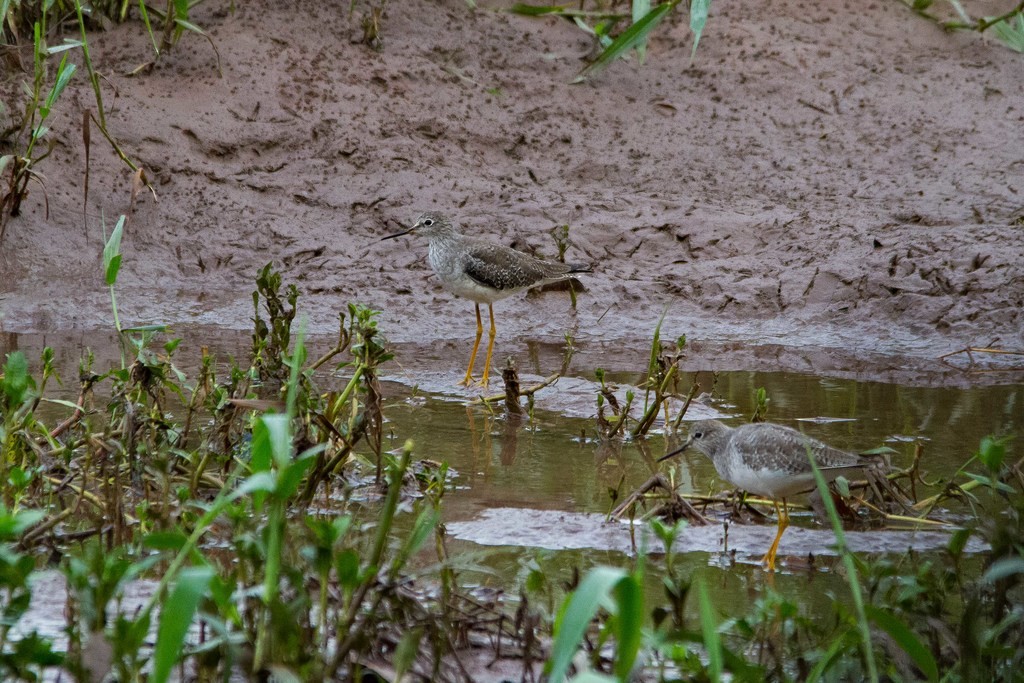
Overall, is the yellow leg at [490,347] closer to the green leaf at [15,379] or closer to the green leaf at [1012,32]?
the green leaf at [15,379]

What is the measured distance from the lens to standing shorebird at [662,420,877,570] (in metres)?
4.60

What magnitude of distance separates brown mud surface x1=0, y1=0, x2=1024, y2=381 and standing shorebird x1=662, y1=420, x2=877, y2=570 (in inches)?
125

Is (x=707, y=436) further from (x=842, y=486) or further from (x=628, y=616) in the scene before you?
(x=628, y=616)


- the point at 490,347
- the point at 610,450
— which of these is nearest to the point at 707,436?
the point at 610,450

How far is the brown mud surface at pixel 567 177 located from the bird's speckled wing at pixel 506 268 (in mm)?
478

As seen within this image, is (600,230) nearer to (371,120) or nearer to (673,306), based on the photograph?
(673,306)

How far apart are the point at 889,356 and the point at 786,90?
3550mm

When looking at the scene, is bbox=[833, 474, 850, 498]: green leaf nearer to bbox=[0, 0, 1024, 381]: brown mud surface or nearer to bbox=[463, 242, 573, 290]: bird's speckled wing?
bbox=[0, 0, 1024, 381]: brown mud surface

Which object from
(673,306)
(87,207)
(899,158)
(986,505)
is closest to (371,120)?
(87,207)

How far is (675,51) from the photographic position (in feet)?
36.8


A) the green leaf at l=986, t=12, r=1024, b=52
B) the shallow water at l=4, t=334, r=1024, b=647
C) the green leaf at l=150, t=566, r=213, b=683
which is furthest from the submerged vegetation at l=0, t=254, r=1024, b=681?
the green leaf at l=986, t=12, r=1024, b=52

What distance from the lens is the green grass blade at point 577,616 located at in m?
2.35

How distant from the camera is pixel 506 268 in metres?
8.60

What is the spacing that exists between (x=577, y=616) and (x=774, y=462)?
2.40m
